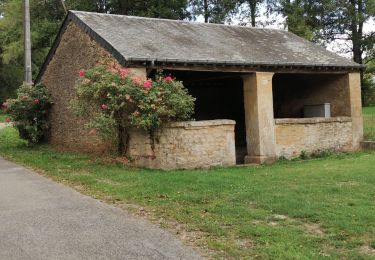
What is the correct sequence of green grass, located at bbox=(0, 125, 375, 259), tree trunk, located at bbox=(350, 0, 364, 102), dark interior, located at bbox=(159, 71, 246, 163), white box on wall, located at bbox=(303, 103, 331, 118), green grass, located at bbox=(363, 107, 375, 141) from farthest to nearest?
tree trunk, located at bbox=(350, 0, 364, 102)
dark interior, located at bbox=(159, 71, 246, 163)
green grass, located at bbox=(363, 107, 375, 141)
white box on wall, located at bbox=(303, 103, 331, 118)
green grass, located at bbox=(0, 125, 375, 259)

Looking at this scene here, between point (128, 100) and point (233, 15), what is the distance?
27.5 meters

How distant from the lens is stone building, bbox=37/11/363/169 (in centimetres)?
1279

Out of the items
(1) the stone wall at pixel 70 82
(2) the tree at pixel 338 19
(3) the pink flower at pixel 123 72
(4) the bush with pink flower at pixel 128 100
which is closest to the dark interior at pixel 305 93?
(4) the bush with pink flower at pixel 128 100

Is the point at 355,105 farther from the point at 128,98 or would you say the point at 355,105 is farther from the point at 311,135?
the point at 128,98

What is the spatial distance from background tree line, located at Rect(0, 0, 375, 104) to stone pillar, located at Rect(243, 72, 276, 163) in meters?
18.9

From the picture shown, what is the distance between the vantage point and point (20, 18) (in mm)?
37312

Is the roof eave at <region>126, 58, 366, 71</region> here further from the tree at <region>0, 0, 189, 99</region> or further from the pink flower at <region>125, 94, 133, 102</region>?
the tree at <region>0, 0, 189, 99</region>

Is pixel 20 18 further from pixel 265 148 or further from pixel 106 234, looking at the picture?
pixel 106 234

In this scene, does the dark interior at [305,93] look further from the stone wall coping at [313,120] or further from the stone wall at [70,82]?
the stone wall at [70,82]

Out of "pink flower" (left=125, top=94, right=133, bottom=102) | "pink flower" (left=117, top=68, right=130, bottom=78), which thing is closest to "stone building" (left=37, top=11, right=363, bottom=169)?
"pink flower" (left=117, top=68, right=130, bottom=78)

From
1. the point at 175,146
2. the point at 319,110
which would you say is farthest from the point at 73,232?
the point at 319,110

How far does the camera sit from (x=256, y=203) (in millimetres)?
7668

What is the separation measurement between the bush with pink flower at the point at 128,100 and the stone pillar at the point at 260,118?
2.76 m

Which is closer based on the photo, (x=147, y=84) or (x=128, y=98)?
(x=128, y=98)
